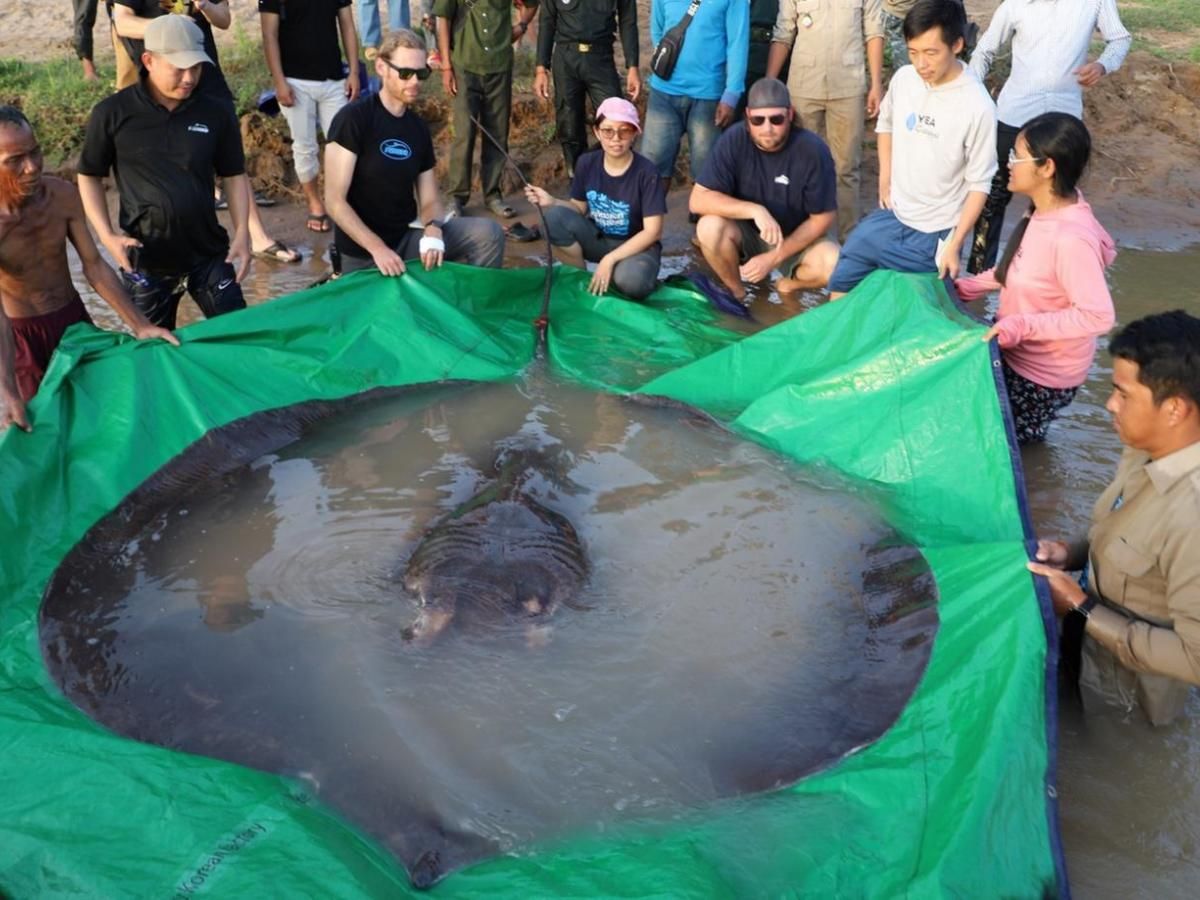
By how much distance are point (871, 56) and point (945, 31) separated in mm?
2159

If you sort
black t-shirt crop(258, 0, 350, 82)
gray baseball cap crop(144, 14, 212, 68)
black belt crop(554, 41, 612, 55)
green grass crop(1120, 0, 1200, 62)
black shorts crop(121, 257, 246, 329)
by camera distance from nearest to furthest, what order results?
gray baseball cap crop(144, 14, 212, 68) < black shorts crop(121, 257, 246, 329) < black t-shirt crop(258, 0, 350, 82) < black belt crop(554, 41, 612, 55) < green grass crop(1120, 0, 1200, 62)

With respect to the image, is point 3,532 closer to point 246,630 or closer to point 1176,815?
point 246,630

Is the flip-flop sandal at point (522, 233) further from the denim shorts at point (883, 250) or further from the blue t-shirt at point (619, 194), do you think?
the denim shorts at point (883, 250)

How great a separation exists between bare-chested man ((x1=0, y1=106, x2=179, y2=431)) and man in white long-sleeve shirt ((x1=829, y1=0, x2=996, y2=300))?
11.7 ft

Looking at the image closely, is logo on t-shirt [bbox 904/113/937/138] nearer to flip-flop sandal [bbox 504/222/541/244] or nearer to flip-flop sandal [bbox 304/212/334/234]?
flip-flop sandal [bbox 504/222/541/244]

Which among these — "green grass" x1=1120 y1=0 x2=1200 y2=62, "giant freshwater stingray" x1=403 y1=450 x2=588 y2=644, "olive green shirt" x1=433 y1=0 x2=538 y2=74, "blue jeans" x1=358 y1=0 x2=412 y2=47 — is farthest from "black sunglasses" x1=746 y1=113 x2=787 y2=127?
Answer: "green grass" x1=1120 y1=0 x2=1200 y2=62

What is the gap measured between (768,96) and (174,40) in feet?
10.2

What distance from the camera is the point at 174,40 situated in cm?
432

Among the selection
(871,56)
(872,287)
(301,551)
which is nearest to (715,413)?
(872,287)

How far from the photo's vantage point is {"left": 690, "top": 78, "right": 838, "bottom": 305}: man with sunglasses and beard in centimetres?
584

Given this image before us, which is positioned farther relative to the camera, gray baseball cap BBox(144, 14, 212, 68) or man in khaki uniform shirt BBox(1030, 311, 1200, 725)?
gray baseball cap BBox(144, 14, 212, 68)

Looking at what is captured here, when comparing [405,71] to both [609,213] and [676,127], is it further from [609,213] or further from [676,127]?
[676,127]

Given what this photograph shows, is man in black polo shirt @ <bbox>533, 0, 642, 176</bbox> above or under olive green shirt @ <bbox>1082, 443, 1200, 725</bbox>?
above

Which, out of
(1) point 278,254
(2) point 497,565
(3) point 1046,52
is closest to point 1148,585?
(2) point 497,565
